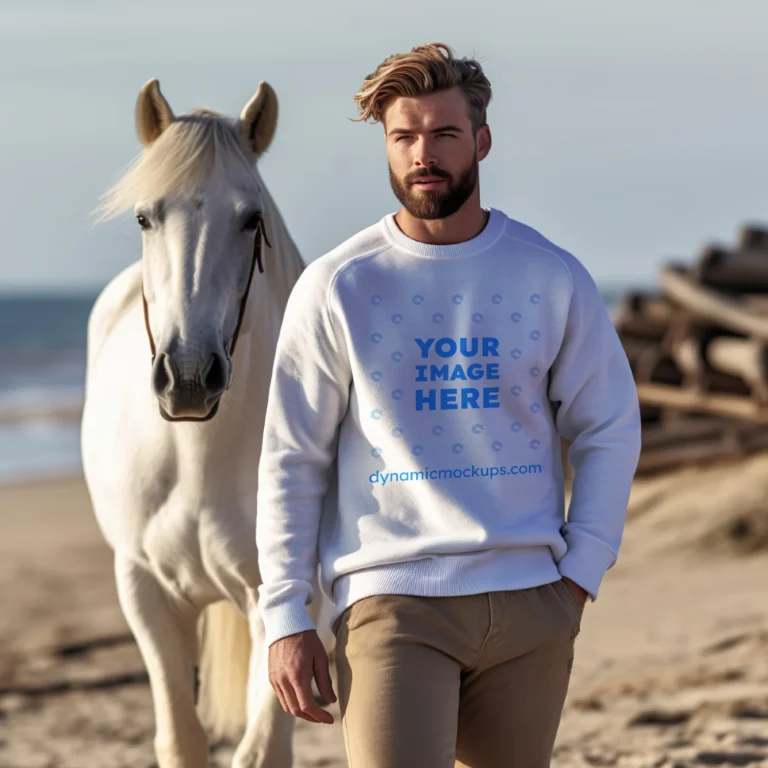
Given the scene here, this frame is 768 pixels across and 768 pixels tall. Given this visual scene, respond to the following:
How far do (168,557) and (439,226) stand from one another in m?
1.44

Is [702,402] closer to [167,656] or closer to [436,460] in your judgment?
[167,656]

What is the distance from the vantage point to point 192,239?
2.92m

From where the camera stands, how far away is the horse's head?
9.09 feet

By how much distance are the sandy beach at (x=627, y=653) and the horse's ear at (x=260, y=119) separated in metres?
2.42

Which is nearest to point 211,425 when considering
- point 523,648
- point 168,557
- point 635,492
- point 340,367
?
point 168,557

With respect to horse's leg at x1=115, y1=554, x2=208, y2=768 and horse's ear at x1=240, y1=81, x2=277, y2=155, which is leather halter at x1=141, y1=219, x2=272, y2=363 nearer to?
horse's ear at x1=240, y1=81, x2=277, y2=155

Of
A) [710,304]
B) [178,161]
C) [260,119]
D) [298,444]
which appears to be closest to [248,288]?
[178,161]

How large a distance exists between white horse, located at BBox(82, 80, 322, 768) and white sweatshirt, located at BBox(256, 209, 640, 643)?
0.52 meters

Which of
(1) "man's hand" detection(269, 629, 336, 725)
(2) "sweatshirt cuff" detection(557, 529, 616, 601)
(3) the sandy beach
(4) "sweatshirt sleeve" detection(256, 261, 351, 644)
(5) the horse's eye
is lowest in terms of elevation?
(3) the sandy beach

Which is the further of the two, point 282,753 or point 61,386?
point 61,386

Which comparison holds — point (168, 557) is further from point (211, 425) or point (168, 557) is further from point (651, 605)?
point (651, 605)

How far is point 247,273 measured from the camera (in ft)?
9.98

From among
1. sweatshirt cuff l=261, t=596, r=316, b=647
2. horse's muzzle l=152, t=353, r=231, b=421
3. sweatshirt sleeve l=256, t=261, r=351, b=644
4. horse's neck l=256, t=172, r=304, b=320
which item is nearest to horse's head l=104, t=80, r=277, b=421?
horse's muzzle l=152, t=353, r=231, b=421

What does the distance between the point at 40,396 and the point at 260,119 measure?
66.5 feet
